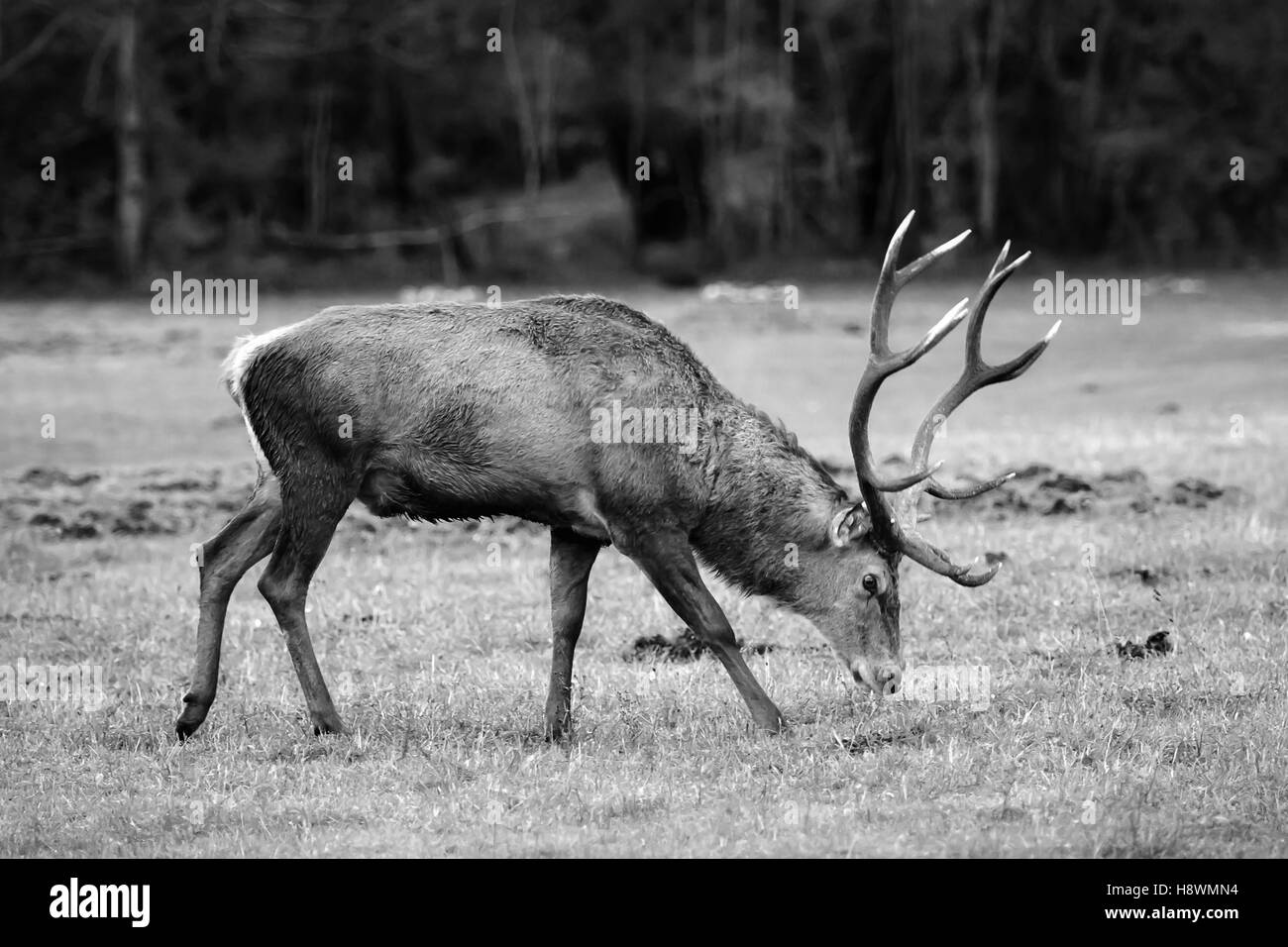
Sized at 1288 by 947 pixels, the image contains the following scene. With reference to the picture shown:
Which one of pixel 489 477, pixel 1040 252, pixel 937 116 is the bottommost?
pixel 489 477

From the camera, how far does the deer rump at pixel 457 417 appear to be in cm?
817

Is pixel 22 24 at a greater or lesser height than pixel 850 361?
greater

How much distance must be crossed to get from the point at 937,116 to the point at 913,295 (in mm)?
13493

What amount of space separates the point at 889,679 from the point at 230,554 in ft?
11.2

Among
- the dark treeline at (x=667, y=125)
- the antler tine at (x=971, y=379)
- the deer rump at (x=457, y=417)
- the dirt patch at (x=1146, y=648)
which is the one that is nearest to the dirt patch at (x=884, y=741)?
the antler tine at (x=971, y=379)

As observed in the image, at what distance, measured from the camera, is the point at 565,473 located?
819 centimetres

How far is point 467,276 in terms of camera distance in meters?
38.3

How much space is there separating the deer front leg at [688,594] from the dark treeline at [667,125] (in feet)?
102

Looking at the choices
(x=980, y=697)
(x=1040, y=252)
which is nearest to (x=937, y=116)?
(x=1040, y=252)

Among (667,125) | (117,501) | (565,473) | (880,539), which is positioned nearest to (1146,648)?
(880,539)

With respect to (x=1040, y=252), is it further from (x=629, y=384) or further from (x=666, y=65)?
(x=629, y=384)

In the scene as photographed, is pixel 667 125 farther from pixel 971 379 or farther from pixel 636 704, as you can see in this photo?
pixel 636 704

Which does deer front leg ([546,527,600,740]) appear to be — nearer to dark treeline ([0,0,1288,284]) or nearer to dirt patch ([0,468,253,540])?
dirt patch ([0,468,253,540])
